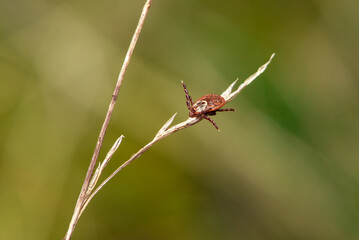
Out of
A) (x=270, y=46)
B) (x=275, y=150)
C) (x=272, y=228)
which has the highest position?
(x=270, y=46)

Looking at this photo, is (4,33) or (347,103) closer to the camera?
(4,33)

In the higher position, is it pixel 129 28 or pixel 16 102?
pixel 129 28

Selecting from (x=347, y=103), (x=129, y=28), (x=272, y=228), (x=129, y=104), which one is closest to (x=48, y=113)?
(x=129, y=104)

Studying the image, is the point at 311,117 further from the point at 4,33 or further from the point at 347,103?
the point at 4,33

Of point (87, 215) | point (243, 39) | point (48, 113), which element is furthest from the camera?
point (243, 39)

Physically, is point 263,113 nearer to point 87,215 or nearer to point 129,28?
point 129,28

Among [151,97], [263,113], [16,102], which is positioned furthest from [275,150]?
[16,102]

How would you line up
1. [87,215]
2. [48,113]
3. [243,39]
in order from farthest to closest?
[243,39]
[48,113]
[87,215]
